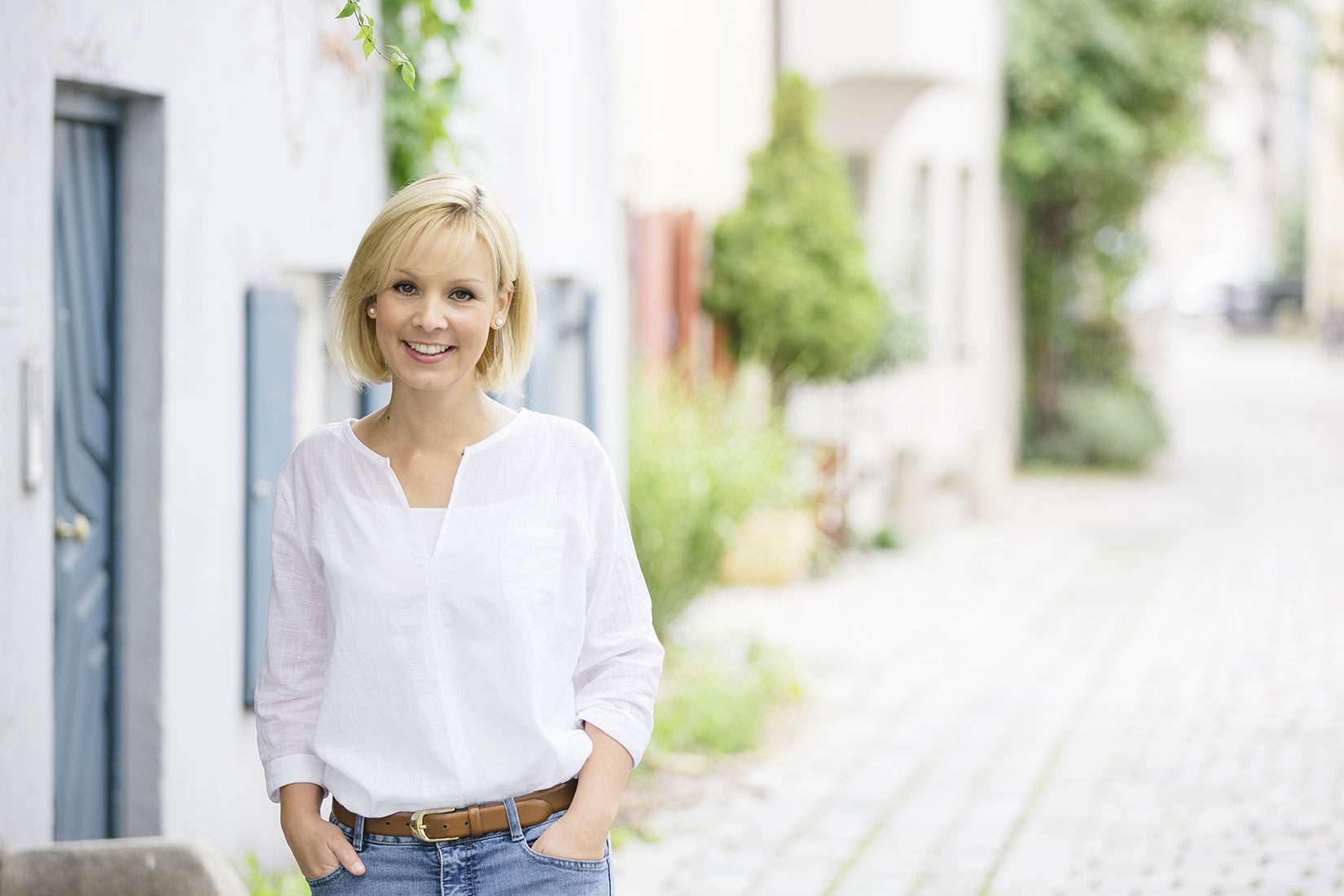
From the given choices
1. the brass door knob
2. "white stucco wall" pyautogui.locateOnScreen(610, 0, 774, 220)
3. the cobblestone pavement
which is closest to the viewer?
the brass door knob

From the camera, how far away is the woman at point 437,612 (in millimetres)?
2227

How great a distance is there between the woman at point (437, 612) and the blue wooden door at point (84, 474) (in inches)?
74.6

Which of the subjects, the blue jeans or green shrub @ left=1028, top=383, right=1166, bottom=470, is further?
green shrub @ left=1028, top=383, right=1166, bottom=470

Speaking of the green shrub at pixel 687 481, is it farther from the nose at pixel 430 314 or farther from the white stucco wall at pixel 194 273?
the nose at pixel 430 314

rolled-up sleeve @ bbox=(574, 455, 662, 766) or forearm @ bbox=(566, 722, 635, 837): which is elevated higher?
rolled-up sleeve @ bbox=(574, 455, 662, 766)

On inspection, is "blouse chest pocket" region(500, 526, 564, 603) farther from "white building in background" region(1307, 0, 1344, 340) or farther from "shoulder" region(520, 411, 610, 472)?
"white building in background" region(1307, 0, 1344, 340)

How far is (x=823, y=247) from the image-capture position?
11.1 meters

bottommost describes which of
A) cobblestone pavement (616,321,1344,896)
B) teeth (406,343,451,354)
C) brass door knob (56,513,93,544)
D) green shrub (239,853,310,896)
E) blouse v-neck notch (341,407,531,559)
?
cobblestone pavement (616,321,1344,896)

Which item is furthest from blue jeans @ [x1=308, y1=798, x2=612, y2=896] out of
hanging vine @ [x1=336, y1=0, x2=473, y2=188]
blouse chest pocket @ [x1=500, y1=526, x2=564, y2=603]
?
hanging vine @ [x1=336, y1=0, x2=473, y2=188]

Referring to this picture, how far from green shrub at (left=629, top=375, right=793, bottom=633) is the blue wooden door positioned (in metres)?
3.41

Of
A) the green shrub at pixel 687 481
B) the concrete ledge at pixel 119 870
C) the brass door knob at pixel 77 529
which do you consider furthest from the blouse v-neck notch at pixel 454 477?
the green shrub at pixel 687 481

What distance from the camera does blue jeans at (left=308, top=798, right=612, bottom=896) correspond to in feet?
7.37

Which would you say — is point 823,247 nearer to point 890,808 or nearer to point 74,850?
point 890,808

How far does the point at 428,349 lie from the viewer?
226cm
